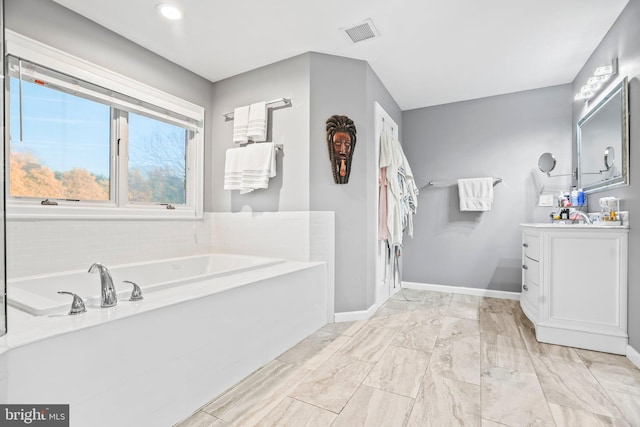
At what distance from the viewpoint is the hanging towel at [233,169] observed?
2.80 metres

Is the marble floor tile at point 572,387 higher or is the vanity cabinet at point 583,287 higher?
the vanity cabinet at point 583,287

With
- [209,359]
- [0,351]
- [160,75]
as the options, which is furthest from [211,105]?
[0,351]

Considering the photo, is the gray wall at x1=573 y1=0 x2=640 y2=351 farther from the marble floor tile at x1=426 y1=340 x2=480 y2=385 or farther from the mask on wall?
the mask on wall

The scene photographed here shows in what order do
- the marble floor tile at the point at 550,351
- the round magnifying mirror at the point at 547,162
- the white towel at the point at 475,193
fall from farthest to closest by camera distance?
the white towel at the point at 475,193, the round magnifying mirror at the point at 547,162, the marble floor tile at the point at 550,351

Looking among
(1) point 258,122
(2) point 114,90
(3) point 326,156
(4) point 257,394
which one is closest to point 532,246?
(3) point 326,156

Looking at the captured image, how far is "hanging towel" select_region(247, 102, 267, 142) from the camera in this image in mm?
2742

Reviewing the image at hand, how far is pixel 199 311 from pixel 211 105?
7.88 feet

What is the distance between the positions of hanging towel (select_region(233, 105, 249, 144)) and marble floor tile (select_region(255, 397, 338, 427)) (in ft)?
7.11

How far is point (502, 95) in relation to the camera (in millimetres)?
3443

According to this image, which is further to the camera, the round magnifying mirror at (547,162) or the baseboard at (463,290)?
the baseboard at (463,290)

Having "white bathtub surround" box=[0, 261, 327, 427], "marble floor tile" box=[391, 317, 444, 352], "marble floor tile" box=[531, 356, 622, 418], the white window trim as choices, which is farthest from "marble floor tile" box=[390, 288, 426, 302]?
the white window trim

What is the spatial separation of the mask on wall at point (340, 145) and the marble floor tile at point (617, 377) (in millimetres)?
2022

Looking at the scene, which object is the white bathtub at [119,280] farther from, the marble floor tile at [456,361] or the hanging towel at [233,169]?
the marble floor tile at [456,361]

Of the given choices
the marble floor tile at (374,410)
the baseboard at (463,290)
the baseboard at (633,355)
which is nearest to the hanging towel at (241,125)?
the marble floor tile at (374,410)
